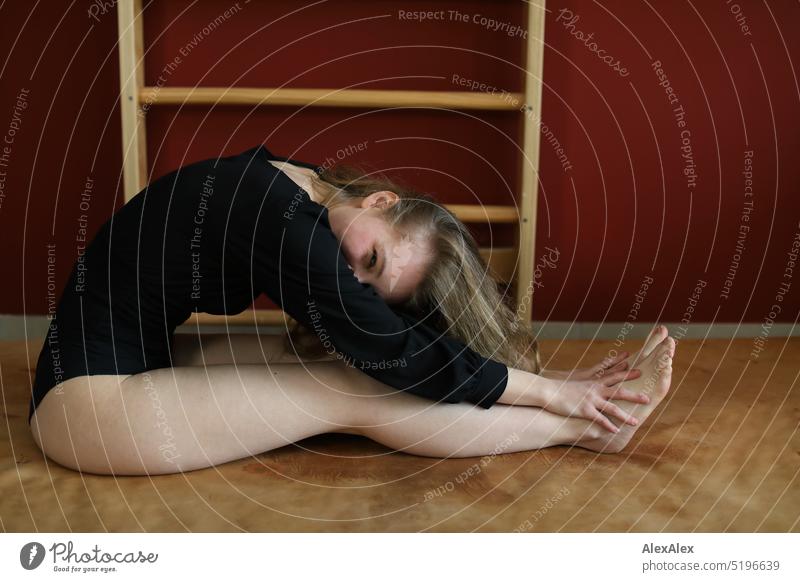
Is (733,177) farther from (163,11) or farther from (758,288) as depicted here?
(163,11)

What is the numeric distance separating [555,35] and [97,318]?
45.4 inches

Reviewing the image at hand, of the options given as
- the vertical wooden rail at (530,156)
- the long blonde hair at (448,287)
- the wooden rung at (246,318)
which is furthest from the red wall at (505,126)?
the long blonde hair at (448,287)

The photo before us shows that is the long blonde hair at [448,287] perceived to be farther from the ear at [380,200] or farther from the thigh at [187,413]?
the thigh at [187,413]

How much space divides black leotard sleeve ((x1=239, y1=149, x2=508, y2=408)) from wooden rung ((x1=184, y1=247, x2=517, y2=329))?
682mm

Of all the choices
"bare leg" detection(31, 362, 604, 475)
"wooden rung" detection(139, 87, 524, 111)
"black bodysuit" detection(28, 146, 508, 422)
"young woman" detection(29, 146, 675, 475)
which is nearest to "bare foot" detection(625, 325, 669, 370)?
"young woman" detection(29, 146, 675, 475)

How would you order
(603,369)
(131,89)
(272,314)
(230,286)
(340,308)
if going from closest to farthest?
(340,308)
(230,286)
(603,369)
(131,89)
(272,314)

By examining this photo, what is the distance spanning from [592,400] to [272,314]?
822 mm

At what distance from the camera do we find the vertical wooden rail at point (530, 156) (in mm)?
1738

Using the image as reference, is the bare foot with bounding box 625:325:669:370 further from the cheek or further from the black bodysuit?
the cheek

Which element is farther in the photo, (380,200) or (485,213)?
(485,213)

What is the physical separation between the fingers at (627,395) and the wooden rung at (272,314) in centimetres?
61

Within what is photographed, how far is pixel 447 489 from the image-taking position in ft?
3.75

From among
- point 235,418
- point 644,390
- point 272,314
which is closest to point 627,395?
point 644,390

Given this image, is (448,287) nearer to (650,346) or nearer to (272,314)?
(650,346)
